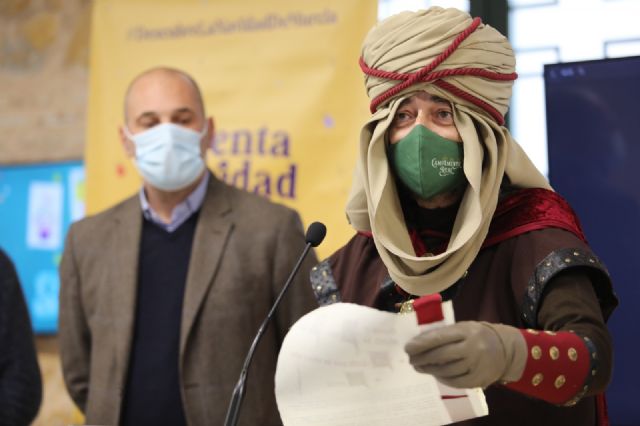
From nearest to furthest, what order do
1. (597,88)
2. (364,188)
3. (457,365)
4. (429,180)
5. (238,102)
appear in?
(457,365) < (429,180) < (364,188) < (597,88) < (238,102)

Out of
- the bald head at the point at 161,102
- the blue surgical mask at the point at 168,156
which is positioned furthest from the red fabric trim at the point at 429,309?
the bald head at the point at 161,102

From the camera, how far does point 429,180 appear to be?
1697mm

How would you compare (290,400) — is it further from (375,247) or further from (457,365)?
(375,247)

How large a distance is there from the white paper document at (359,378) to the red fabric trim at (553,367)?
0.08m

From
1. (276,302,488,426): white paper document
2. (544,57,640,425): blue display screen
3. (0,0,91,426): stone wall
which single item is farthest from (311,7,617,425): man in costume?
(0,0,91,426): stone wall

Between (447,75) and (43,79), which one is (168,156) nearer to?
(447,75)

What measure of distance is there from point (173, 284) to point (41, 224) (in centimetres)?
156

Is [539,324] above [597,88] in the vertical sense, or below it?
below

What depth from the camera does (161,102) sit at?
297 centimetres

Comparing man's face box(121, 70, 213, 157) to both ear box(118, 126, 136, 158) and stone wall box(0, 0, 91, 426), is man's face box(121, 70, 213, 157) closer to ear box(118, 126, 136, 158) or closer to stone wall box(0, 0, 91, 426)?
ear box(118, 126, 136, 158)

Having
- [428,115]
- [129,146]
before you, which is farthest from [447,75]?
[129,146]

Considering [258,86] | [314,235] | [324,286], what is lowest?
[324,286]

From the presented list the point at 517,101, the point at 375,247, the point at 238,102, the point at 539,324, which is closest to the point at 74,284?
the point at 238,102

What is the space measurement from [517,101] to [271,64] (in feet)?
3.07
